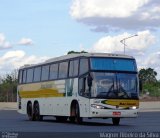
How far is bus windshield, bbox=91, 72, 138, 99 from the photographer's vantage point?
27.9 meters

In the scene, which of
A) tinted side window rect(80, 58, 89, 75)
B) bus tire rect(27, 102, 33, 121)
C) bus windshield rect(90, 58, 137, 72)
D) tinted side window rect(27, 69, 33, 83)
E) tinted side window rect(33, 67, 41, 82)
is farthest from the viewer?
tinted side window rect(27, 69, 33, 83)

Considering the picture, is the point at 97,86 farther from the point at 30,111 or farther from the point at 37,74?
the point at 30,111

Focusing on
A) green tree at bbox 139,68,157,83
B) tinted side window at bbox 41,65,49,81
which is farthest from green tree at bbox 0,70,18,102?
tinted side window at bbox 41,65,49,81

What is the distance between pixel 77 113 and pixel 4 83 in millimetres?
74814

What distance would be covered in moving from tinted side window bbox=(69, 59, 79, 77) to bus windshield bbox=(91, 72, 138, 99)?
1.80m

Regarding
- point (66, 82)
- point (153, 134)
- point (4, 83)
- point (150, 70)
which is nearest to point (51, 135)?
point (153, 134)

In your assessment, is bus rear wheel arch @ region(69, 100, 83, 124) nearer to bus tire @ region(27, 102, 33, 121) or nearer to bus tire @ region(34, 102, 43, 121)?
bus tire @ region(34, 102, 43, 121)

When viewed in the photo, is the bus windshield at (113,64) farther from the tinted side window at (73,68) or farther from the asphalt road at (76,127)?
the asphalt road at (76,127)

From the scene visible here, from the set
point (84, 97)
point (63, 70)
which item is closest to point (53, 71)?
point (63, 70)

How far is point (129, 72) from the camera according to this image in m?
28.6

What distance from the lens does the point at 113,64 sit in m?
28.7

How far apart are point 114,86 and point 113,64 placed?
45.1 inches

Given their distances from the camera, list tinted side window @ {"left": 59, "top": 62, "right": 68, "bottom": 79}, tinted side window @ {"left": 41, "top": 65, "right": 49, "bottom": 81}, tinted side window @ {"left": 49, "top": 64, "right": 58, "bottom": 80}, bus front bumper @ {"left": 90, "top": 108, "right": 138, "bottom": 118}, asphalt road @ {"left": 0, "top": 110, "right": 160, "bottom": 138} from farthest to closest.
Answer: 1. tinted side window @ {"left": 41, "top": 65, "right": 49, "bottom": 81}
2. tinted side window @ {"left": 49, "top": 64, "right": 58, "bottom": 80}
3. tinted side window @ {"left": 59, "top": 62, "right": 68, "bottom": 79}
4. bus front bumper @ {"left": 90, "top": 108, "right": 138, "bottom": 118}
5. asphalt road @ {"left": 0, "top": 110, "right": 160, "bottom": 138}

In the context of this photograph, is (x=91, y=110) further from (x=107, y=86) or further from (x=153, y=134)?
(x=153, y=134)
